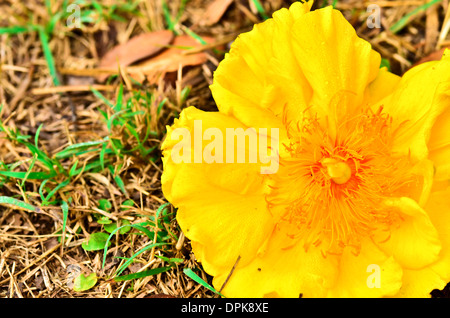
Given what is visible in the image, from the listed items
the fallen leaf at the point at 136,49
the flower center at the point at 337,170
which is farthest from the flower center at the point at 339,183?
the fallen leaf at the point at 136,49

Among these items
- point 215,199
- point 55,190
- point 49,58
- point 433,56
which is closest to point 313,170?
point 215,199

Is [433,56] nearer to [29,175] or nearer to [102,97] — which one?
[102,97]

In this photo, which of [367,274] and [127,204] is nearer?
[367,274]

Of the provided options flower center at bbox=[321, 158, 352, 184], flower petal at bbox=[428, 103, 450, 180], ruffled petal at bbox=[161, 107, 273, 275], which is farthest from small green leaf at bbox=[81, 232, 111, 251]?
flower petal at bbox=[428, 103, 450, 180]

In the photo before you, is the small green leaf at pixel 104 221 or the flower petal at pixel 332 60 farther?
the small green leaf at pixel 104 221

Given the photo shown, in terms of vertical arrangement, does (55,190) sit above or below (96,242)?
above

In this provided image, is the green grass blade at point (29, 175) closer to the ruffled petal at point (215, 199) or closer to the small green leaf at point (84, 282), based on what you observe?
the small green leaf at point (84, 282)

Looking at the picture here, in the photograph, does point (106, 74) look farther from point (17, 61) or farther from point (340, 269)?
point (340, 269)
